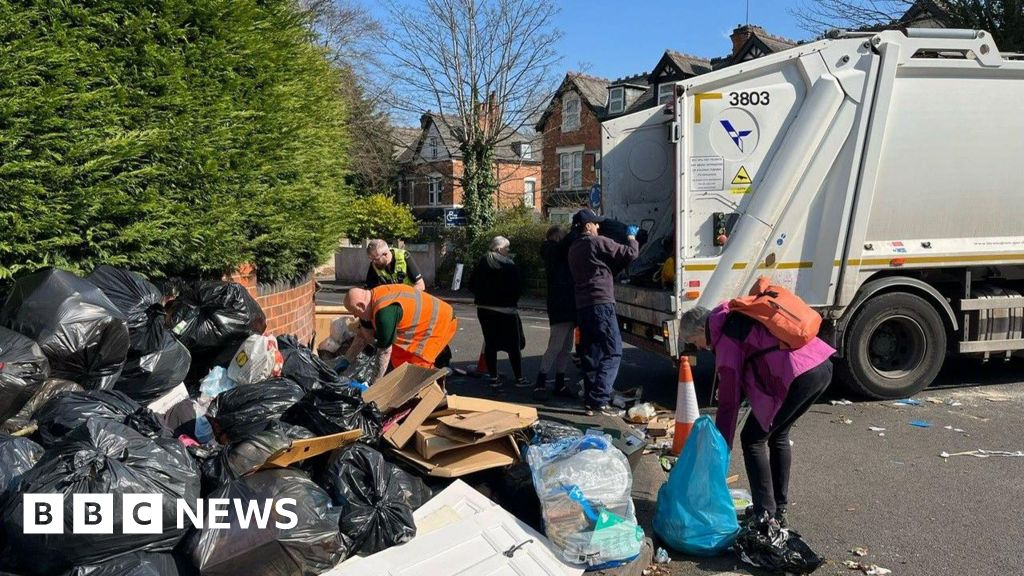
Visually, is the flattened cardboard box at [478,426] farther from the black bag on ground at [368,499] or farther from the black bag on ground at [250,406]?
the black bag on ground at [250,406]

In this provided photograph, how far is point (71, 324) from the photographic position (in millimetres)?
3404

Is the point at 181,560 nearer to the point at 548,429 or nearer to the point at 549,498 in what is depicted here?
the point at 549,498

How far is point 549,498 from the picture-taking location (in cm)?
348

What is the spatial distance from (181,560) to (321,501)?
0.59m

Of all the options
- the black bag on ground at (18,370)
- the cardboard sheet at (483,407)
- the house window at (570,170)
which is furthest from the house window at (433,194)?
the black bag on ground at (18,370)

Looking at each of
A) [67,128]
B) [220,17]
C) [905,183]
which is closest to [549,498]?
Result: [67,128]

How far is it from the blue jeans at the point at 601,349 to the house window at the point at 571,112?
25.1m

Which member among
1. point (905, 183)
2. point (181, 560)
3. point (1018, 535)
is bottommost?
point (1018, 535)

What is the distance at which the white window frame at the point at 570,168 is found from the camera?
3055 centimetres

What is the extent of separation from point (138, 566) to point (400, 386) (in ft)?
6.44

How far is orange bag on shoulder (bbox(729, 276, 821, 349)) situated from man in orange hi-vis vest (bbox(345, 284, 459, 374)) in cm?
259

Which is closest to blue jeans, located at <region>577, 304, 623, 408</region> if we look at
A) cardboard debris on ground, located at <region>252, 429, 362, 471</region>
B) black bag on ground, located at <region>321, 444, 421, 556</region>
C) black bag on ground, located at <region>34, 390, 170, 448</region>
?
black bag on ground, located at <region>321, 444, 421, 556</region>

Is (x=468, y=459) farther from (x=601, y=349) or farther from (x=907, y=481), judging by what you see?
(x=907, y=481)

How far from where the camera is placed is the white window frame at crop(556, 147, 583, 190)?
1203 inches
